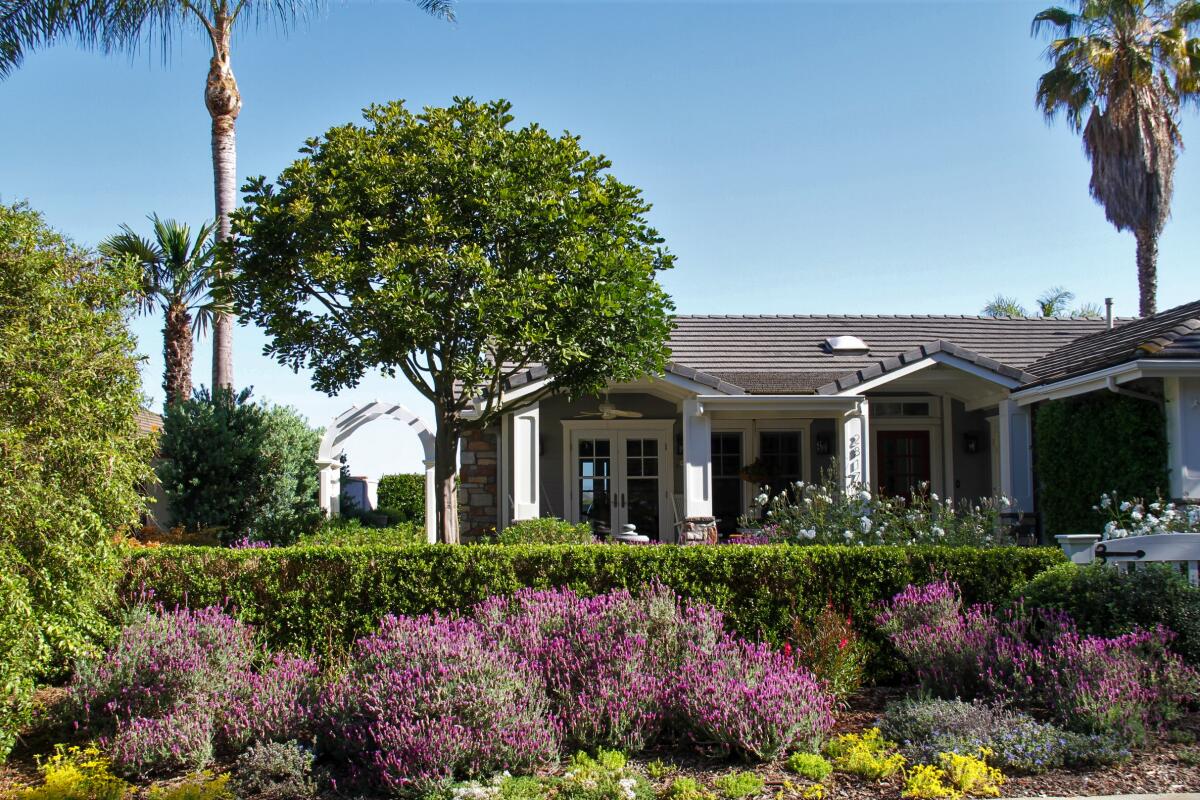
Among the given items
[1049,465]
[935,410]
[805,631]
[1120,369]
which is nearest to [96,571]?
[805,631]

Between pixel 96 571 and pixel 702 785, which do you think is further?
pixel 96 571

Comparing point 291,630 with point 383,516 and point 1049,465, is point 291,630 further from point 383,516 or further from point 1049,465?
point 383,516

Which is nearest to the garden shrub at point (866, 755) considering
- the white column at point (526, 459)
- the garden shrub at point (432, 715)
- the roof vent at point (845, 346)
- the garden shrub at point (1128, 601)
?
the garden shrub at point (432, 715)

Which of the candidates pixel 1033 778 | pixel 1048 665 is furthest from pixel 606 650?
pixel 1048 665

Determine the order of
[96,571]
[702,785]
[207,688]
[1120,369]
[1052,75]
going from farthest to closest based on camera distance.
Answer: [1052,75]
[1120,369]
[96,571]
[207,688]
[702,785]

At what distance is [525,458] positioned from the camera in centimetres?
1353

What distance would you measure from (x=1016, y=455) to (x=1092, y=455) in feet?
5.88

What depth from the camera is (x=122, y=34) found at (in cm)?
1500

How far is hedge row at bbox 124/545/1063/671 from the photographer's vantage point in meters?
7.39

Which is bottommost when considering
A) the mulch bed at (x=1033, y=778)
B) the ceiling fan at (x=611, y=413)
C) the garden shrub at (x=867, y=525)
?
the mulch bed at (x=1033, y=778)

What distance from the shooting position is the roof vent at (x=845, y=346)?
16.6 m

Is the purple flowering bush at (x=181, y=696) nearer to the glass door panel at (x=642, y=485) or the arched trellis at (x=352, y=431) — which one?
the arched trellis at (x=352, y=431)

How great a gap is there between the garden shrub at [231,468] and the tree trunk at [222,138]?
7.17ft

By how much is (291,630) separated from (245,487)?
5631 mm
